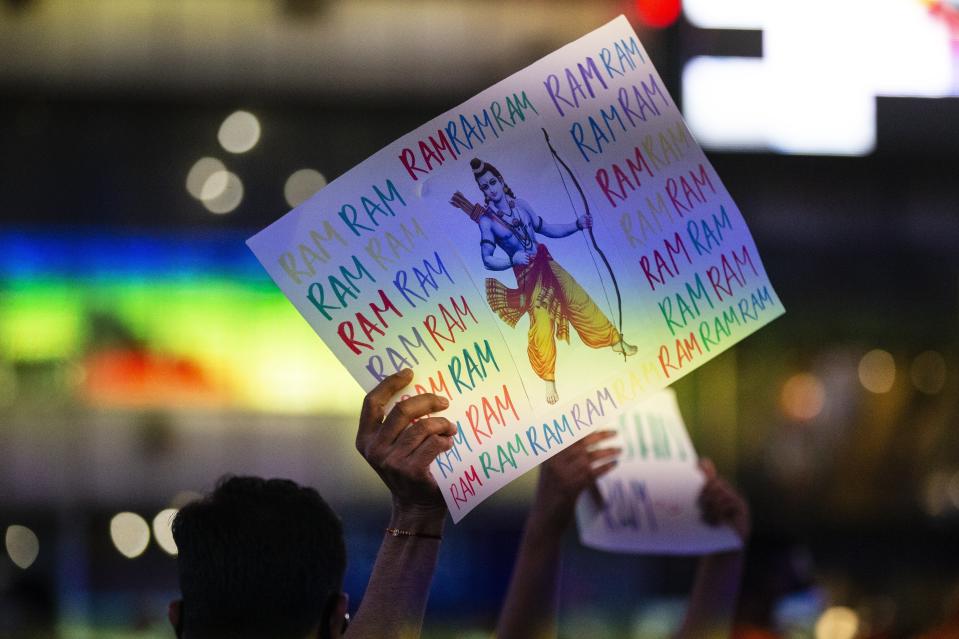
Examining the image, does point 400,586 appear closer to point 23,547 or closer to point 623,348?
point 623,348

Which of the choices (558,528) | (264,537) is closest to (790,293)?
(558,528)

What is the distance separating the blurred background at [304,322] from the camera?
7031 mm

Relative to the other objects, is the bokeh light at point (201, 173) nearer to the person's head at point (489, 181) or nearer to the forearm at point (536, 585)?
the forearm at point (536, 585)

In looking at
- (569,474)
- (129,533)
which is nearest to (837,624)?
(129,533)

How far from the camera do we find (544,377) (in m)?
1.55

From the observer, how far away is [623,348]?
1.62 metres

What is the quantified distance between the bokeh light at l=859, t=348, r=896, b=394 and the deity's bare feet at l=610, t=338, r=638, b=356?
21.2ft

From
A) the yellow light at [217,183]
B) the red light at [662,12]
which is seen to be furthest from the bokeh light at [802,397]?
the yellow light at [217,183]

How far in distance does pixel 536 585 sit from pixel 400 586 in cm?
50

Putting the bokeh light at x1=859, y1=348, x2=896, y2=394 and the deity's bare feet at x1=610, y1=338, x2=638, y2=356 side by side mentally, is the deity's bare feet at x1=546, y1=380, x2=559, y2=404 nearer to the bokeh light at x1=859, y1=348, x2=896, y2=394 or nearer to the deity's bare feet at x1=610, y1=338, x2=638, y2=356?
the deity's bare feet at x1=610, y1=338, x2=638, y2=356

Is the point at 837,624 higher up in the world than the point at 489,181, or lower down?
lower down

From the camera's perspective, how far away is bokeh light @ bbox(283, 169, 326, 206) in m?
7.91

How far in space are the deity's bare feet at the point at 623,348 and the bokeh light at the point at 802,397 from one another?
6.31m

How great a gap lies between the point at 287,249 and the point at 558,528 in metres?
0.67
